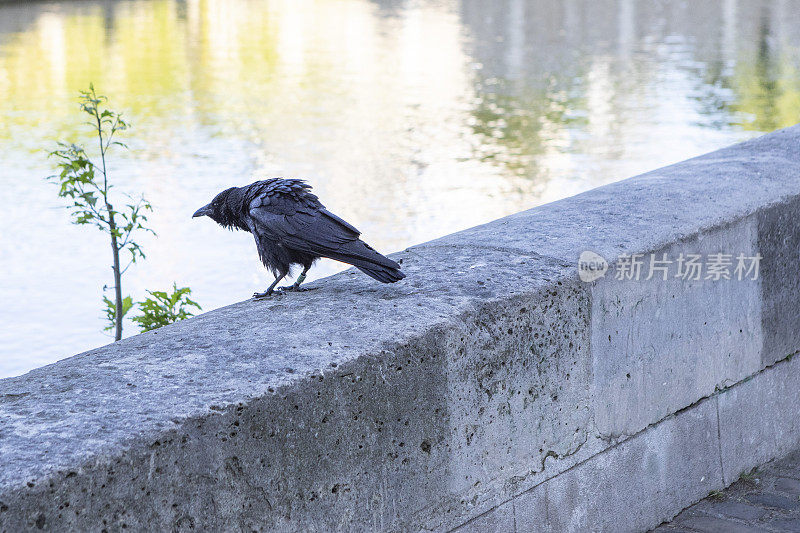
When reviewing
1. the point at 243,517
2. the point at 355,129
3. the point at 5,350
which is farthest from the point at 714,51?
the point at 243,517

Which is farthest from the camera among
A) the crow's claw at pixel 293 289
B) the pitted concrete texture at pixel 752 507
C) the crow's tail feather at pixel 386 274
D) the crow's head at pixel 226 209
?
the crow's head at pixel 226 209

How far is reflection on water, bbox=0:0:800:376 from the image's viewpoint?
7512 mm

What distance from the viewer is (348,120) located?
11.9 metres

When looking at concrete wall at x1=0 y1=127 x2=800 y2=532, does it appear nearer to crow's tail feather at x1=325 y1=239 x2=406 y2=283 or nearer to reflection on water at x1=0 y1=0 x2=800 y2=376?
crow's tail feather at x1=325 y1=239 x2=406 y2=283

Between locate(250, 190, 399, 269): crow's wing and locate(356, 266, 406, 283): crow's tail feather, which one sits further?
locate(250, 190, 399, 269): crow's wing

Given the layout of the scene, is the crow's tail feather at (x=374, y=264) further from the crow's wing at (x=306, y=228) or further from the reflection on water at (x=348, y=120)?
the reflection on water at (x=348, y=120)

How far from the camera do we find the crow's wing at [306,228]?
10.1 feet

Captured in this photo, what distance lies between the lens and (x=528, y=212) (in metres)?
3.72

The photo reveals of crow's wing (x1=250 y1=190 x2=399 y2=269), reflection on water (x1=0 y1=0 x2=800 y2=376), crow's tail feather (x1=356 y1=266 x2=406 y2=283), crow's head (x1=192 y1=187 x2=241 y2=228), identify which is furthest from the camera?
reflection on water (x1=0 y1=0 x2=800 y2=376)

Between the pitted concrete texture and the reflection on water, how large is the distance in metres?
3.84

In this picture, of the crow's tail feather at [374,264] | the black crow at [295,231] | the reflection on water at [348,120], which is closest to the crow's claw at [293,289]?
the black crow at [295,231]

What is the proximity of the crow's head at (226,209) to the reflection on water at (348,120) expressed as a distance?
2.62 meters

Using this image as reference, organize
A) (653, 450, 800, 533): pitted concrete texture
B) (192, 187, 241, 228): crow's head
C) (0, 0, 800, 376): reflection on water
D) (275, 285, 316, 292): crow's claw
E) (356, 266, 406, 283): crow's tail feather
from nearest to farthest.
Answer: (356, 266, 406, 283): crow's tail feather → (275, 285, 316, 292): crow's claw → (653, 450, 800, 533): pitted concrete texture → (192, 187, 241, 228): crow's head → (0, 0, 800, 376): reflection on water

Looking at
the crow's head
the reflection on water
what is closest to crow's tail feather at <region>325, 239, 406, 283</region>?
the crow's head
